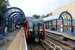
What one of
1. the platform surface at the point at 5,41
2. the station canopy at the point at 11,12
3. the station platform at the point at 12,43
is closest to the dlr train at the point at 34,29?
the station platform at the point at 12,43

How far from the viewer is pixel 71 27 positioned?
622 inches

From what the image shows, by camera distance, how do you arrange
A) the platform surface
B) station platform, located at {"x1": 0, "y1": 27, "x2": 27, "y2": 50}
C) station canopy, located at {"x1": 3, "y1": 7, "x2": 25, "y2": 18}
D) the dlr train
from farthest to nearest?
station canopy, located at {"x1": 3, "y1": 7, "x2": 25, "y2": 18} → the dlr train → the platform surface → station platform, located at {"x1": 0, "y1": 27, "x2": 27, "y2": 50}

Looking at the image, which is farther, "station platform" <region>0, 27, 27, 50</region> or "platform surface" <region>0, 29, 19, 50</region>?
"platform surface" <region>0, 29, 19, 50</region>

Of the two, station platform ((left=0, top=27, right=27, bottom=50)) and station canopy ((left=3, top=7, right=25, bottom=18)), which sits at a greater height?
station canopy ((left=3, top=7, right=25, bottom=18))

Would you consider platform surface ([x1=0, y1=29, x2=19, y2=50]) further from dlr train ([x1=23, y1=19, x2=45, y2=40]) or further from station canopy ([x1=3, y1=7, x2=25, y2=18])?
station canopy ([x1=3, y1=7, x2=25, y2=18])

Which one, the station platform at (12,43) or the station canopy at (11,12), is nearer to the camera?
the station platform at (12,43)

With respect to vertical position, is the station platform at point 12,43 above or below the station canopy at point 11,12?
below

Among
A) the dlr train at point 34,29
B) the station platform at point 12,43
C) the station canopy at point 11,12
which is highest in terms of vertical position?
the station canopy at point 11,12

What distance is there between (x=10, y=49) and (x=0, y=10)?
19.4 metres

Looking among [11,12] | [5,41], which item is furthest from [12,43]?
[11,12]

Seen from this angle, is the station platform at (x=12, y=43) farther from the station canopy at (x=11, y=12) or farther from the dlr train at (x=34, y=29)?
the station canopy at (x=11, y=12)

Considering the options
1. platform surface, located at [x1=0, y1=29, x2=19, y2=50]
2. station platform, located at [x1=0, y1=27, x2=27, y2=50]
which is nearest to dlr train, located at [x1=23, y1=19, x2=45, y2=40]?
station platform, located at [x1=0, y1=27, x2=27, y2=50]

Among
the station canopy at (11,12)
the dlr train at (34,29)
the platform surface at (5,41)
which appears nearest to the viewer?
the platform surface at (5,41)

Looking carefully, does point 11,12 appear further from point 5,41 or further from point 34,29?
point 34,29
